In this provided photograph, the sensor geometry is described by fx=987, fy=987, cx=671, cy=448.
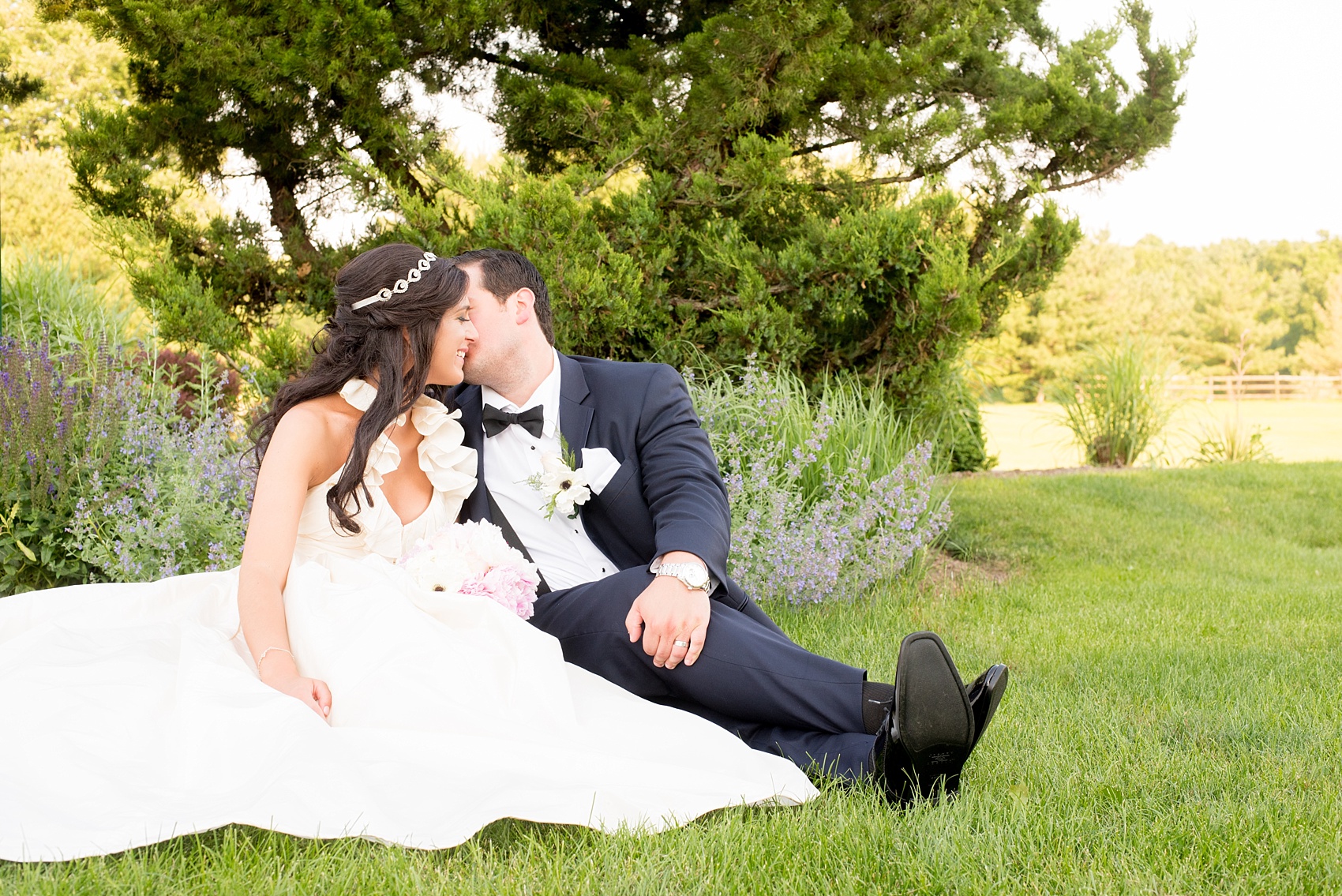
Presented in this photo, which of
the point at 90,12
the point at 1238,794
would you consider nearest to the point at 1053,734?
the point at 1238,794

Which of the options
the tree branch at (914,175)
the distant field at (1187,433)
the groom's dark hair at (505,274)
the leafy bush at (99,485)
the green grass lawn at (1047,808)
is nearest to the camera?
the green grass lawn at (1047,808)

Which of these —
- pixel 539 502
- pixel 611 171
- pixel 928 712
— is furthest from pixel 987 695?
pixel 611 171

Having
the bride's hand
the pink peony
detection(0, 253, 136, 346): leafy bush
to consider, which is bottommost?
the bride's hand

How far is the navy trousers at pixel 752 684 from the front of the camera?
2492 mm

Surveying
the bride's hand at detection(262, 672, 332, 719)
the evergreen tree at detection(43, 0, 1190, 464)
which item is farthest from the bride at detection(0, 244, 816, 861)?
the evergreen tree at detection(43, 0, 1190, 464)

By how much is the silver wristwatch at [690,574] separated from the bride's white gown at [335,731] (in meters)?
0.32

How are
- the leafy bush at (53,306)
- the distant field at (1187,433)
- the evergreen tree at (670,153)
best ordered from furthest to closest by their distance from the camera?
the distant field at (1187,433), the leafy bush at (53,306), the evergreen tree at (670,153)

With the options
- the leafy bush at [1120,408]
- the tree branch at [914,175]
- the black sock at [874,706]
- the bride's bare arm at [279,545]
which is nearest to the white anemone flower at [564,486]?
the bride's bare arm at [279,545]

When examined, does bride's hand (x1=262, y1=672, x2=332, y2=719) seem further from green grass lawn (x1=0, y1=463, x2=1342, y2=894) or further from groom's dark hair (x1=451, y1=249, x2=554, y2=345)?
groom's dark hair (x1=451, y1=249, x2=554, y2=345)

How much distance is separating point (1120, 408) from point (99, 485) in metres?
9.68

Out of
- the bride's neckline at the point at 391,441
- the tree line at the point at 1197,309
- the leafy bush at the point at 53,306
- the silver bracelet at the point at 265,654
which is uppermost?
the tree line at the point at 1197,309

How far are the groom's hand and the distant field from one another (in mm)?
6552

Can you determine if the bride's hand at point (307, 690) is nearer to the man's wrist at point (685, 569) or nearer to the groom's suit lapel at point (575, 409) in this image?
the man's wrist at point (685, 569)

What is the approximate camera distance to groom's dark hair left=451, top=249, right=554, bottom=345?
3.15m
